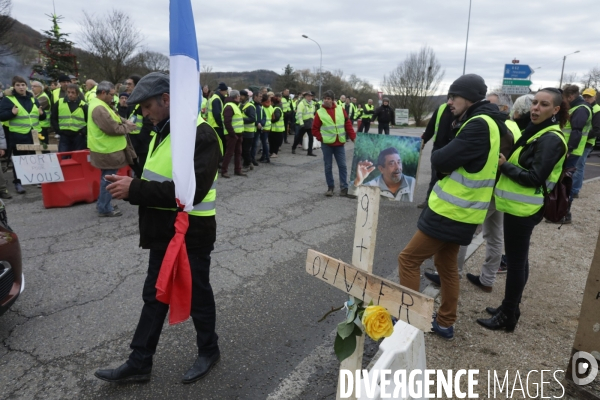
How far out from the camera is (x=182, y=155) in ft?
7.00

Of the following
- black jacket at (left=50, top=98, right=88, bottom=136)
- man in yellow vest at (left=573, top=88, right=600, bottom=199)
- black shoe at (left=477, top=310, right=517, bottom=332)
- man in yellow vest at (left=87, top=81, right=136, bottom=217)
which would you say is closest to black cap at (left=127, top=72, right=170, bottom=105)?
black shoe at (left=477, top=310, right=517, bottom=332)

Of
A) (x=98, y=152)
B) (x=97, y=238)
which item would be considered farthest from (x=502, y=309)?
(x=98, y=152)

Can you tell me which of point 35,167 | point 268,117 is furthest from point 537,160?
point 268,117

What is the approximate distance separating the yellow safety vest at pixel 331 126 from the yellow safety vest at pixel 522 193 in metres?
4.43

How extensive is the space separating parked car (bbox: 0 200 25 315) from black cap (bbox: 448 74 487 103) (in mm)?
3505

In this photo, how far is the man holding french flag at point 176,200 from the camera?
2.11 m

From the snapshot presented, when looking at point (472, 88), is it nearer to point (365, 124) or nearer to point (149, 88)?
point (149, 88)

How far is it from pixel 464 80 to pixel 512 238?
4.13 ft

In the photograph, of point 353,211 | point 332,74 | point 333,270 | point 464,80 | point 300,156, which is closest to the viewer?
point 333,270

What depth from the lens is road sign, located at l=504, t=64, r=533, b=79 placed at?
56.9 feet

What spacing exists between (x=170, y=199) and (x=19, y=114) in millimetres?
7060

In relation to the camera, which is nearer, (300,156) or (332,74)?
(300,156)

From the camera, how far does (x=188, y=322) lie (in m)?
3.33

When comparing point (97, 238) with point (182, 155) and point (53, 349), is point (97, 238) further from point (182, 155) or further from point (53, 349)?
point (182, 155)
